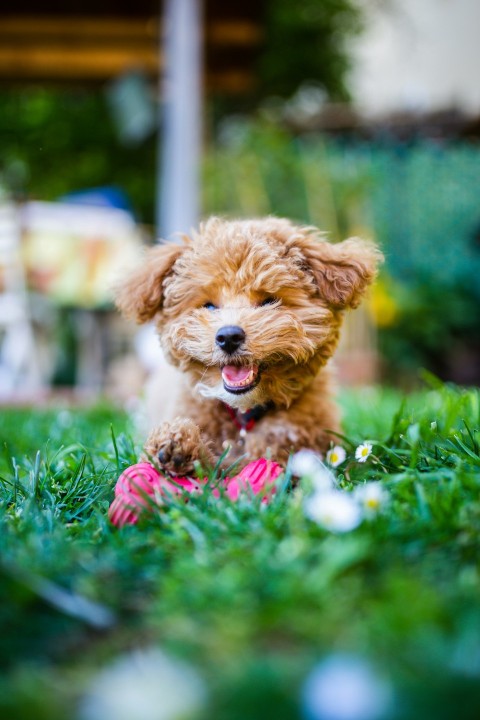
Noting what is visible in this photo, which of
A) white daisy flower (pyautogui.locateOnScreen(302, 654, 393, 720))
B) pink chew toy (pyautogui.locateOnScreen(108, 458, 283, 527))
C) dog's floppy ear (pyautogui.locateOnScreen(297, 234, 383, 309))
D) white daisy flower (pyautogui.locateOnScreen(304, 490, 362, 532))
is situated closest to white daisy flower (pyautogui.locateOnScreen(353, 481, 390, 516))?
white daisy flower (pyautogui.locateOnScreen(304, 490, 362, 532))

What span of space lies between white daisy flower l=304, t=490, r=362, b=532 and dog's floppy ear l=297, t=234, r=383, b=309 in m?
1.04

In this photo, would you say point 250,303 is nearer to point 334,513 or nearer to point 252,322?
point 252,322

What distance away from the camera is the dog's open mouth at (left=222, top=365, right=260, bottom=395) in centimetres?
238

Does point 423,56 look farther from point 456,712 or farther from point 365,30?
point 456,712

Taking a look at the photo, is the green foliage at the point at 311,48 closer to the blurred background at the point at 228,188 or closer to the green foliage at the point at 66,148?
the green foliage at the point at 66,148

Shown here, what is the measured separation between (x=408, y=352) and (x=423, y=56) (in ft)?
18.4

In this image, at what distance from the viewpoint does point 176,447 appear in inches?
83.4

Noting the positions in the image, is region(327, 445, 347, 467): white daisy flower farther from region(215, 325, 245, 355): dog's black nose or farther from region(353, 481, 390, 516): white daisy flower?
region(353, 481, 390, 516): white daisy flower

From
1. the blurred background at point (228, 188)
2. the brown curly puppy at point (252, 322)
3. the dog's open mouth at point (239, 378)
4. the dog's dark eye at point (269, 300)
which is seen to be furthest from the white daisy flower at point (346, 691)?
the blurred background at point (228, 188)

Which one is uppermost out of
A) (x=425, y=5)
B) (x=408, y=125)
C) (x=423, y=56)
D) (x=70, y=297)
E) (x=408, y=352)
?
(x=425, y=5)

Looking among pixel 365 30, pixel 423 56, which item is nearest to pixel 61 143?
pixel 365 30

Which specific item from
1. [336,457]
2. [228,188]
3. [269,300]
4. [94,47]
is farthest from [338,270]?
[94,47]

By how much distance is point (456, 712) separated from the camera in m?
1.12

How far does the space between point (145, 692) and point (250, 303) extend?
1533 mm
